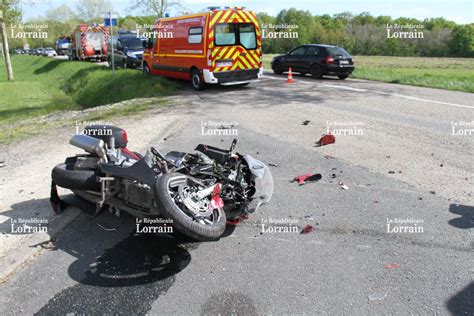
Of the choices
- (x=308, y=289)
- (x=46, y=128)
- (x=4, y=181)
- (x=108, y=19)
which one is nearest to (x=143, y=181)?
(x=308, y=289)

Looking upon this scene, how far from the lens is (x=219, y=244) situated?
4457mm

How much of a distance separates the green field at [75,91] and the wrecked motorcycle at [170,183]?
35.1ft

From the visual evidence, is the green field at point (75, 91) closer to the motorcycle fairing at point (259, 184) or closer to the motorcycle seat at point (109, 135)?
the motorcycle seat at point (109, 135)

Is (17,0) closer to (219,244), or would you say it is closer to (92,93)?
(92,93)

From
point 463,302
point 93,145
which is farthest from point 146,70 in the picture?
point 463,302

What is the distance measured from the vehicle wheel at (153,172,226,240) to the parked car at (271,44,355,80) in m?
15.5

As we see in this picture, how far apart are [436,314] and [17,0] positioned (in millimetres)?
36487

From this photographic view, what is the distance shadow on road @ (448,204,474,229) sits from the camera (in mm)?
4730

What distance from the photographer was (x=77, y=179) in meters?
4.72

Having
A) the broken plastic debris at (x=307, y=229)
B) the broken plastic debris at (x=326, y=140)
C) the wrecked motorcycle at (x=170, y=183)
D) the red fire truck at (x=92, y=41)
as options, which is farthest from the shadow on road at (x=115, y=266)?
the red fire truck at (x=92, y=41)

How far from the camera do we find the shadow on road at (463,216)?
15.5ft

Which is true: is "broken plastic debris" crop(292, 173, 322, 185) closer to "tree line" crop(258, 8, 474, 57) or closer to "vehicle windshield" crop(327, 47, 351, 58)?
"vehicle windshield" crop(327, 47, 351, 58)

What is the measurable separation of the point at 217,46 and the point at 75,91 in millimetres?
15009

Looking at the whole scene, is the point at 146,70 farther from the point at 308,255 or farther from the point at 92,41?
the point at 92,41
